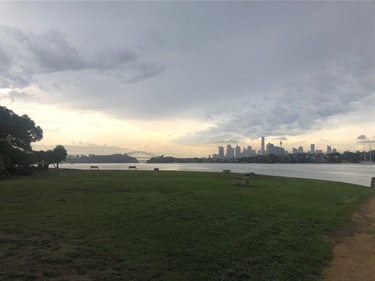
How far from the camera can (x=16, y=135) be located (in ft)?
134

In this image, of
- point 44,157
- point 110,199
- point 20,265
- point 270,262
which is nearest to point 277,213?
point 270,262

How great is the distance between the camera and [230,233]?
941 centimetres

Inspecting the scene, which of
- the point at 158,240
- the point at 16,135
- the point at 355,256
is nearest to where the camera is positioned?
the point at 158,240

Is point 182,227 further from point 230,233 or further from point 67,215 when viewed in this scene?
point 67,215

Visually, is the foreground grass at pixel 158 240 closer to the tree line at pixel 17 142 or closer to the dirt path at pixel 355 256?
the dirt path at pixel 355 256

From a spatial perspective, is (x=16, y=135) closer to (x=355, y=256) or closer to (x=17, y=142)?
(x=17, y=142)

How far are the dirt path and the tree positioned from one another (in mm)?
33760

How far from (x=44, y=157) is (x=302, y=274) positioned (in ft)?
200

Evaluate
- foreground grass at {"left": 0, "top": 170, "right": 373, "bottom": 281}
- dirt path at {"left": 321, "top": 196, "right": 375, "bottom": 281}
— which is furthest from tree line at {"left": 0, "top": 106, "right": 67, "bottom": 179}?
dirt path at {"left": 321, "top": 196, "right": 375, "bottom": 281}

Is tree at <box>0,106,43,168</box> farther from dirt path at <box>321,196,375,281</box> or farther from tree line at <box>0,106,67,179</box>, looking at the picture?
dirt path at <box>321,196,375,281</box>

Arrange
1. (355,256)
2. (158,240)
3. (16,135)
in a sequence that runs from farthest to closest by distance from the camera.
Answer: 1. (16,135)
2. (355,256)
3. (158,240)

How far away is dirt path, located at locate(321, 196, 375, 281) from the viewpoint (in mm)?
7366

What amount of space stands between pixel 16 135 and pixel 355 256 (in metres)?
40.8

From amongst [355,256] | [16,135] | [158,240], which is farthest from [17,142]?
[355,256]
